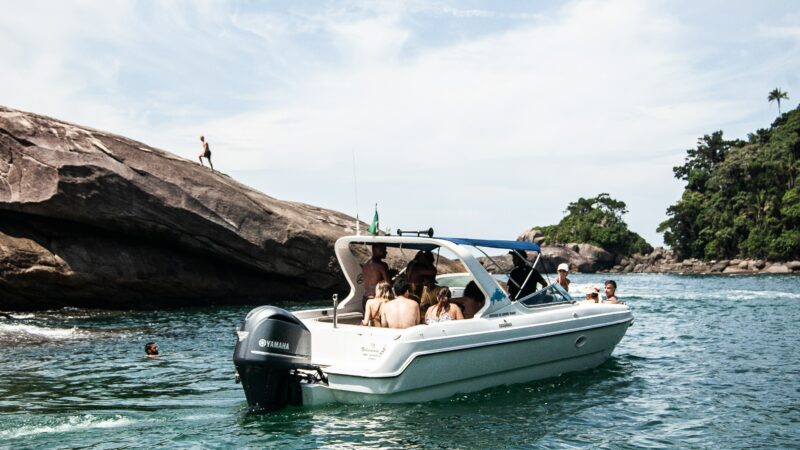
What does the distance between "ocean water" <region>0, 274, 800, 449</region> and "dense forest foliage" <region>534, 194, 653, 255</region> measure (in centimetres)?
9980

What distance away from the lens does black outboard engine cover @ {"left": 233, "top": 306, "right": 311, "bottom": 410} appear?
9.07m

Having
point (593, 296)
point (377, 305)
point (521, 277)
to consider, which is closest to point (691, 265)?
point (593, 296)

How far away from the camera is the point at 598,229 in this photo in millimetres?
118125

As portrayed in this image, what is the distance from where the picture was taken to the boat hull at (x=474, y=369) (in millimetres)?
9422

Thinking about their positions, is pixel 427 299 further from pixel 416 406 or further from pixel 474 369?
pixel 416 406

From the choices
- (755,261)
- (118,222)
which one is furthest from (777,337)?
(755,261)

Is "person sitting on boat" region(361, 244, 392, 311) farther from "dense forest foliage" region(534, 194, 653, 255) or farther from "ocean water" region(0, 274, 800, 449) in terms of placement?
"dense forest foliage" region(534, 194, 653, 255)

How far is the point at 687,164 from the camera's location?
104 meters

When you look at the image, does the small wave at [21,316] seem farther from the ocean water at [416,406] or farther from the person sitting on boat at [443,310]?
the person sitting on boat at [443,310]

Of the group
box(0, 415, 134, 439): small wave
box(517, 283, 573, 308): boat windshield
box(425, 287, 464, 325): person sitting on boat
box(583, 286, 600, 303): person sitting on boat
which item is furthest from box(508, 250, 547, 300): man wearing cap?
box(0, 415, 134, 439): small wave

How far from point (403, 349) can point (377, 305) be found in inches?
53.9

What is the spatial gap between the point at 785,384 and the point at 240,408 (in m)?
8.95

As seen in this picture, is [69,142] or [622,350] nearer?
[622,350]

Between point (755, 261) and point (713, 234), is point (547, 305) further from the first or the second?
point (713, 234)
